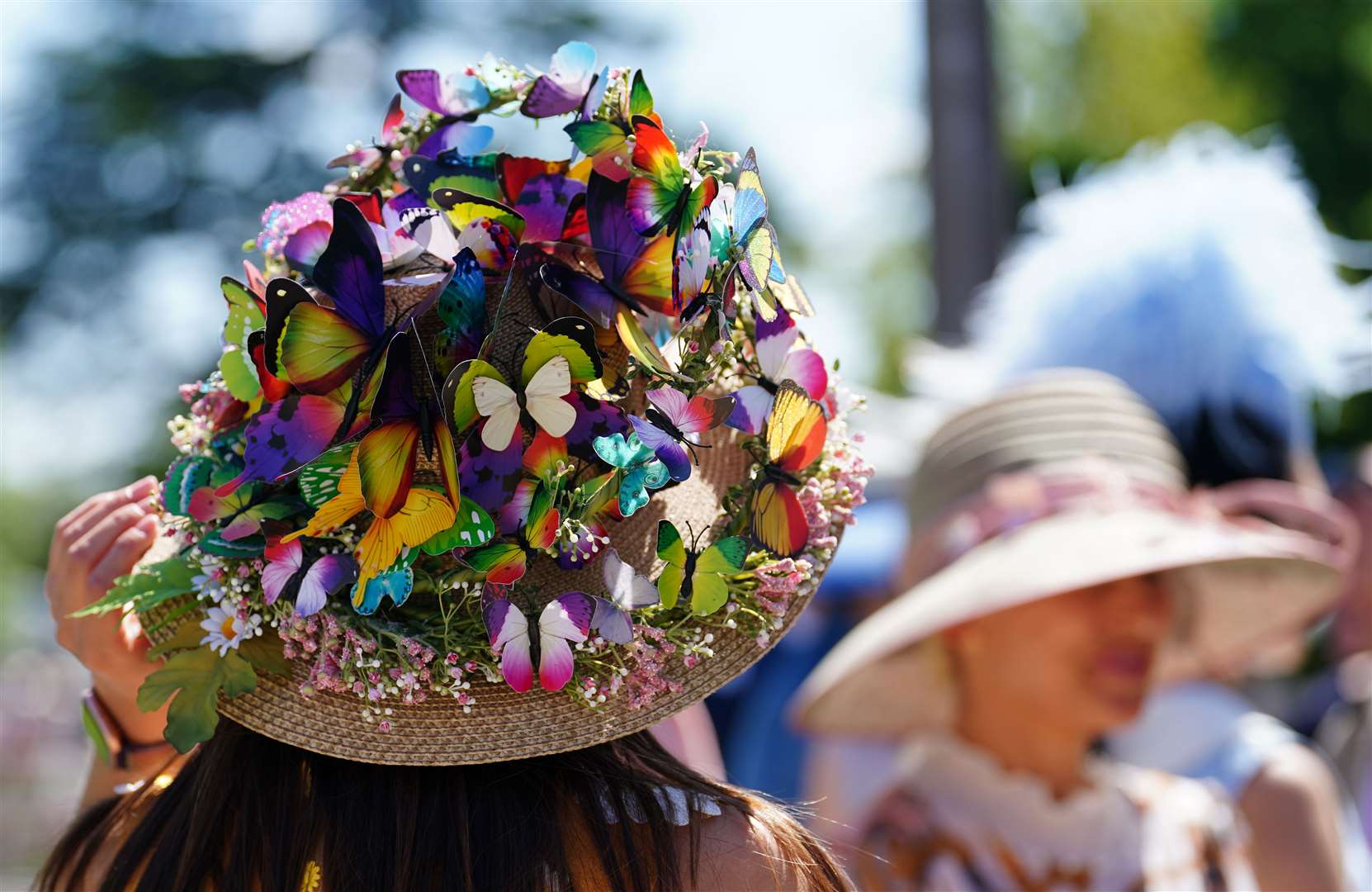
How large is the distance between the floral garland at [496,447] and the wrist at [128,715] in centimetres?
27

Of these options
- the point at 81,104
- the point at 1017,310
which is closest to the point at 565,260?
the point at 1017,310

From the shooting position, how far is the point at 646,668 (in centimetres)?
117

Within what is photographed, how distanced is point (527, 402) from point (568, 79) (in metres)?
0.37

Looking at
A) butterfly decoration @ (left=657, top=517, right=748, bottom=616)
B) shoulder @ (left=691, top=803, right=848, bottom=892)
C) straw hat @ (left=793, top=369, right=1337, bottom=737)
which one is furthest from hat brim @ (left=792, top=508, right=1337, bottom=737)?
butterfly decoration @ (left=657, top=517, right=748, bottom=616)

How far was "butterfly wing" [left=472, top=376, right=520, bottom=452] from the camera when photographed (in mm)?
1106

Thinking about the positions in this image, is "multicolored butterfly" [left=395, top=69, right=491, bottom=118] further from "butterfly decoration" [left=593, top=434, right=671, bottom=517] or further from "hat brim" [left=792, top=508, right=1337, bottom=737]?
"hat brim" [left=792, top=508, right=1337, bottom=737]

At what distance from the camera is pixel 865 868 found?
2391mm

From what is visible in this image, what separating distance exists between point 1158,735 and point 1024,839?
0.99 metres

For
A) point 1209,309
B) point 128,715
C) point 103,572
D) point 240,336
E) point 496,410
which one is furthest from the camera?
point 1209,309

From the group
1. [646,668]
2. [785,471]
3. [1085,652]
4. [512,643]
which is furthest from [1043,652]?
[512,643]

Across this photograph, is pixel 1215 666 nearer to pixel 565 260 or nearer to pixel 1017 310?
pixel 1017 310

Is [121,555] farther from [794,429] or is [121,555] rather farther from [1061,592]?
[1061,592]

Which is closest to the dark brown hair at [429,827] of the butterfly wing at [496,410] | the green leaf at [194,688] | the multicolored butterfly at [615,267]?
the green leaf at [194,688]

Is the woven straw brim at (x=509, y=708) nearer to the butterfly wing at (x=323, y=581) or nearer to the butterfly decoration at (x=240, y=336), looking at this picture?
the butterfly wing at (x=323, y=581)
